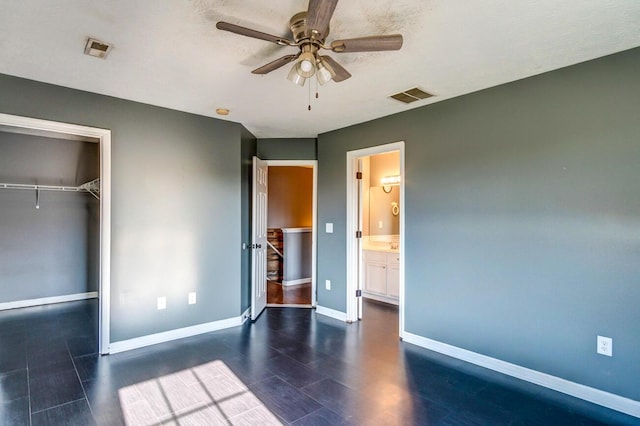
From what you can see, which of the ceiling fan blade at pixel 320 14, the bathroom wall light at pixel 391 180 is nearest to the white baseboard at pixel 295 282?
the bathroom wall light at pixel 391 180

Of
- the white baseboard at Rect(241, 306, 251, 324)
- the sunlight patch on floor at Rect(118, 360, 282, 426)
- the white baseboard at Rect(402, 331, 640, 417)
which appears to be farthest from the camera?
the white baseboard at Rect(241, 306, 251, 324)

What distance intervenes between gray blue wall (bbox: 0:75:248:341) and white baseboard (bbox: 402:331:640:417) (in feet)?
7.88

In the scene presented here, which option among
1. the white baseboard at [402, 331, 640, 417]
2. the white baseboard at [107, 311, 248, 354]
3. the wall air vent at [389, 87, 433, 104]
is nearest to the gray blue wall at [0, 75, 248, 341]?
the white baseboard at [107, 311, 248, 354]

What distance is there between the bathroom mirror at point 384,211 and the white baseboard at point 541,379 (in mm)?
2653

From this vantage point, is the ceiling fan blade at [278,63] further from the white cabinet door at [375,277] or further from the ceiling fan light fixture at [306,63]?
the white cabinet door at [375,277]

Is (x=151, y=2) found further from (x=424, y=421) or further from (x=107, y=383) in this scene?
(x=424, y=421)

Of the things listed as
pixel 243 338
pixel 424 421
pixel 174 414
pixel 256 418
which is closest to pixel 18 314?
pixel 243 338

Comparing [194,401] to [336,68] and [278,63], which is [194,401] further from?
[336,68]

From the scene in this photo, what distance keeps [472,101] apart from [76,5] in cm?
308

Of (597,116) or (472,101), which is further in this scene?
(472,101)

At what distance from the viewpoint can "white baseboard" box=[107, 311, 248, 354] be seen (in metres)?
3.26

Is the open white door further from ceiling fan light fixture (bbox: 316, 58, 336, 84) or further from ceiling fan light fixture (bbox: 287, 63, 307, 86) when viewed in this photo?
ceiling fan light fixture (bbox: 316, 58, 336, 84)

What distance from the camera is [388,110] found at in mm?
3646

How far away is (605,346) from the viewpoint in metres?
2.39
